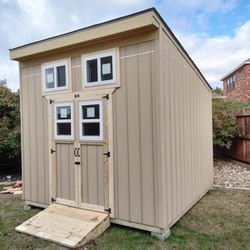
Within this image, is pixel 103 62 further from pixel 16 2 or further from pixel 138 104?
pixel 16 2

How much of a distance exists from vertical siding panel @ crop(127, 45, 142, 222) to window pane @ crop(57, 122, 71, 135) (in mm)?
1128

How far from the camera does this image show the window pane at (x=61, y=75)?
3975 mm

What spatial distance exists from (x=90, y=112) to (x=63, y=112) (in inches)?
→ 22.3

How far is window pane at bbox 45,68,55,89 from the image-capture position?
4.12m

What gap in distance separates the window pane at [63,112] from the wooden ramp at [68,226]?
1470 millimetres

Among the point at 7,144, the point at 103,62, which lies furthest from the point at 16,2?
the point at 103,62

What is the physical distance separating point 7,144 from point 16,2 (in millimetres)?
4080

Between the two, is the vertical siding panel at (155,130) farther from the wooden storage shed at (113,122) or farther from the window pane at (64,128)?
the window pane at (64,128)

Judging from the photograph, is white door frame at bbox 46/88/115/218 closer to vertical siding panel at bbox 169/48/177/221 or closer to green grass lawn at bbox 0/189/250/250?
green grass lawn at bbox 0/189/250/250

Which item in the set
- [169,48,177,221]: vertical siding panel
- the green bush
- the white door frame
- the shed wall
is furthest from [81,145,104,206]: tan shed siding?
the green bush

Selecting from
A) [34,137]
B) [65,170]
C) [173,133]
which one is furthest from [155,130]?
[34,137]

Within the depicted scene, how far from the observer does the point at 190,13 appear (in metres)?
8.41

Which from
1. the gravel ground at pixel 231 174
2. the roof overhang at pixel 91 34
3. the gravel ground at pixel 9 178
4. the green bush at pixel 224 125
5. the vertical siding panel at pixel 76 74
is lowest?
the gravel ground at pixel 9 178

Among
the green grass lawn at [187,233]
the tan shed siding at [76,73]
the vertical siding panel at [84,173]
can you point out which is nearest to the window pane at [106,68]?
the tan shed siding at [76,73]
